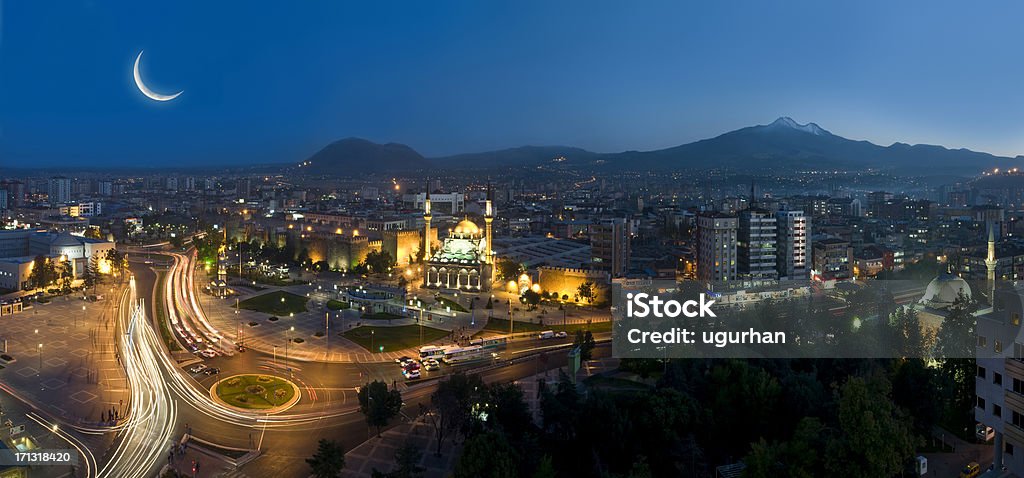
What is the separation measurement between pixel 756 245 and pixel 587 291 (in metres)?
A: 8.03

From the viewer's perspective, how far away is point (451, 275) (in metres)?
27.2

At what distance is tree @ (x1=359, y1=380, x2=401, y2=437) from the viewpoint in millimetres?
11461

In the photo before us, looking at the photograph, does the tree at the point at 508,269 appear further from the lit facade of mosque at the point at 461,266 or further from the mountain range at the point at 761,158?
→ the mountain range at the point at 761,158

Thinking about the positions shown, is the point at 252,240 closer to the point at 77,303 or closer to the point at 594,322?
the point at 77,303

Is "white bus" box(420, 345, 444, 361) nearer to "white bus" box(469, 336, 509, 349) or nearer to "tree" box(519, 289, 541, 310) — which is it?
"white bus" box(469, 336, 509, 349)

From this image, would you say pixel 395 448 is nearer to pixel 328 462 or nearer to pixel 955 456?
pixel 328 462

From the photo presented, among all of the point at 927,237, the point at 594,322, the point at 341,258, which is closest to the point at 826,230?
the point at 927,237

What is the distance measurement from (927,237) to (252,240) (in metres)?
39.6

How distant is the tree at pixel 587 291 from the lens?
2341cm

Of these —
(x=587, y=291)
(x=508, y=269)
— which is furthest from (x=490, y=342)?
(x=508, y=269)

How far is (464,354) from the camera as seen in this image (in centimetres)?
1675

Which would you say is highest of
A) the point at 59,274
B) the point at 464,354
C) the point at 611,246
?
the point at 611,246

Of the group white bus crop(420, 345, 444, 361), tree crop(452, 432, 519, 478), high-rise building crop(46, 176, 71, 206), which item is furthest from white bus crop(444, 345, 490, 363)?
high-rise building crop(46, 176, 71, 206)

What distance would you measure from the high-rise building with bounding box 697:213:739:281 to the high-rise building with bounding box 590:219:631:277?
367 cm
